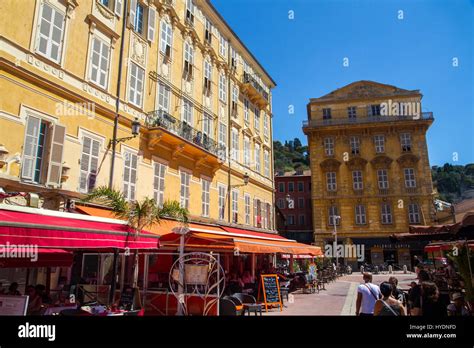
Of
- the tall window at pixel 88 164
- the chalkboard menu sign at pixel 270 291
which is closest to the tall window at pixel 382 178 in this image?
the chalkboard menu sign at pixel 270 291

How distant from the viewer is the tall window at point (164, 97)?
15.8m

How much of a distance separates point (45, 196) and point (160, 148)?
19.6ft

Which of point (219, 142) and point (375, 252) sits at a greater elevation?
point (219, 142)

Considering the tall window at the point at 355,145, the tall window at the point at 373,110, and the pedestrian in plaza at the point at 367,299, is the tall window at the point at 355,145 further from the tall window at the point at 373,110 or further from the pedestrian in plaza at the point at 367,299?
the pedestrian in plaza at the point at 367,299

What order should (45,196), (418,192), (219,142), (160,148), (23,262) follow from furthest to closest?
(418,192) < (219,142) < (160,148) < (45,196) < (23,262)

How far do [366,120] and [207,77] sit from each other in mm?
27621

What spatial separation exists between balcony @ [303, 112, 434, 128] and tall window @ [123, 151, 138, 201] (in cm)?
3224

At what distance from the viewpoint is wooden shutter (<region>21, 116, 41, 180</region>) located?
9.81 meters

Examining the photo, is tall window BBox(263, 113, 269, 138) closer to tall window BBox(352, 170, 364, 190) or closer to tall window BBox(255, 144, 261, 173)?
tall window BBox(255, 144, 261, 173)

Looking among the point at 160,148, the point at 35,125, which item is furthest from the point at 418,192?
the point at 35,125

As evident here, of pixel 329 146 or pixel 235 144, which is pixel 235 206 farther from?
pixel 329 146

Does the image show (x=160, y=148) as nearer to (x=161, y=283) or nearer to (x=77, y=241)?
(x=161, y=283)

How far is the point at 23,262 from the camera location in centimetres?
888

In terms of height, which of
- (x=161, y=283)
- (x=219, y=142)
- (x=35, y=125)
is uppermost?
(x=219, y=142)
